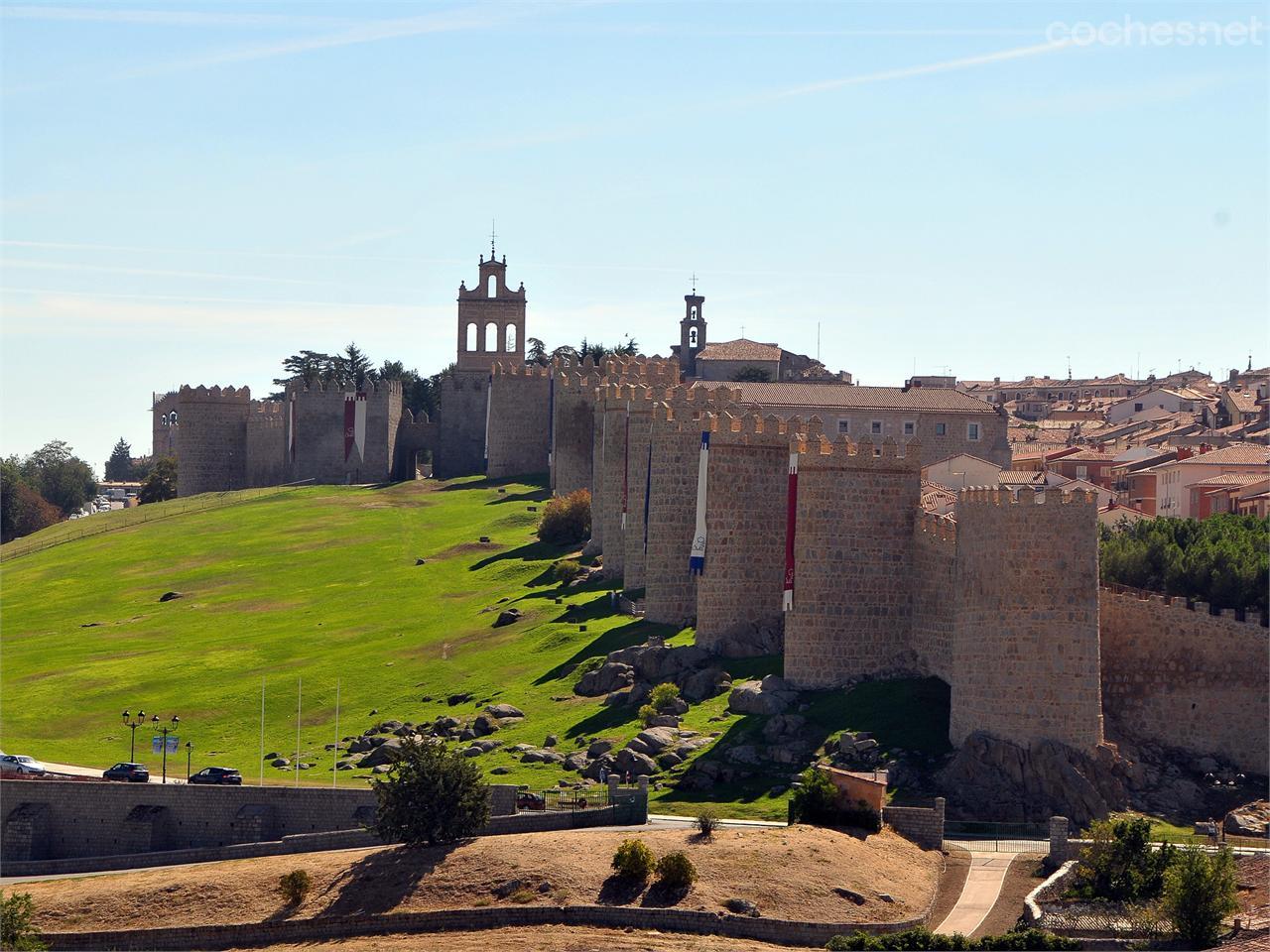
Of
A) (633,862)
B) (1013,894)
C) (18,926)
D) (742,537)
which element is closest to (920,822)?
(1013,894)

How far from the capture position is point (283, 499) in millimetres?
113250

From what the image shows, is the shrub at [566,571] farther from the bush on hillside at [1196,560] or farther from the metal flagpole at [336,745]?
the bush on hillside at [1196,560]

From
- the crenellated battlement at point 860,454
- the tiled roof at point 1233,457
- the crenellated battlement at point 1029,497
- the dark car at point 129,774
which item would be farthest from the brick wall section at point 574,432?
the crenellated battlement at point 1029,497

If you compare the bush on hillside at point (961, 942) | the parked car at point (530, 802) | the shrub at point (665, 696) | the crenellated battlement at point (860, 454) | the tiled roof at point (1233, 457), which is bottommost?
the bush on hillside at point (961, 942)

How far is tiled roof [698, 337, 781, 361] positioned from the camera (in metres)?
131

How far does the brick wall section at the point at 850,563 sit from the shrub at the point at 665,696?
3045 mm

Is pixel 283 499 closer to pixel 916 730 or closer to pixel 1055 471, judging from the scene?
pixel 1055 471

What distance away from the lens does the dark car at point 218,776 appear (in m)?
59.2

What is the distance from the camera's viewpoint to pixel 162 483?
132 m

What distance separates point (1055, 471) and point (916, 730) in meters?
41.4

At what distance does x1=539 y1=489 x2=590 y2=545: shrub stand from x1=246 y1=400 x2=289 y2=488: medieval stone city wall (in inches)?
1410

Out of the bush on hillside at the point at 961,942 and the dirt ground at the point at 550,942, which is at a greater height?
the bush on hillside at the point at 961,942

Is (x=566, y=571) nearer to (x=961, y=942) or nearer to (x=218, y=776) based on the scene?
(x=218, y=776)

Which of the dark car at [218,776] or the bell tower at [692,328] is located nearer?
the dark car at [218,776]
